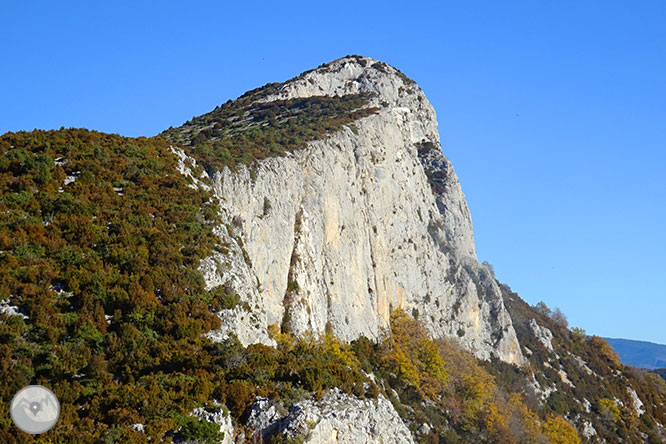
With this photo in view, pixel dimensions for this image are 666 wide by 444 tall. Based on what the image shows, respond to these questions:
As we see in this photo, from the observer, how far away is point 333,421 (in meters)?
20.0

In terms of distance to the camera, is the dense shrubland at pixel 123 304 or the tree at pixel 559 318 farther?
the tree at pixel 559 318

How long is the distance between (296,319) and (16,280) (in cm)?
2455

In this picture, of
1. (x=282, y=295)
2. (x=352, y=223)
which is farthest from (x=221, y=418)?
(x=352, y=223)

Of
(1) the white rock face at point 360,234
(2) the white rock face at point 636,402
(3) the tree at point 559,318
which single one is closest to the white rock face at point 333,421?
(1) the white rock face at point 360,234

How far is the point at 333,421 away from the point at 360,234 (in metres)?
40.8

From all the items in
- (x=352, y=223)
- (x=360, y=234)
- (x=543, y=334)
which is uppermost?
(x=352, y=223)

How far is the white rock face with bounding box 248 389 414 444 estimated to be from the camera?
1875cm

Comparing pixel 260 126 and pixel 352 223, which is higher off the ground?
pixel 260 126

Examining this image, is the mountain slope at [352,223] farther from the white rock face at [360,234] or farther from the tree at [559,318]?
the tree at [559,318]

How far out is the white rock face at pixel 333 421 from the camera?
18.8m

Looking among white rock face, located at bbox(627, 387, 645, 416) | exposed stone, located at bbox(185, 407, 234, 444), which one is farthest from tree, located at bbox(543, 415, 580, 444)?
exposed stone, located at bbox(185, 407, 234, 444)

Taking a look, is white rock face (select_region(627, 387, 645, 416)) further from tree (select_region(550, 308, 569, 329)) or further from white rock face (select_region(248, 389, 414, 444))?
white rock face (select_region(248, 389, 414, 444))

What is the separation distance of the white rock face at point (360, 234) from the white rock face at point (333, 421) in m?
5.56

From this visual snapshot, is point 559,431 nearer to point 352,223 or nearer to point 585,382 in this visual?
point 585,382
